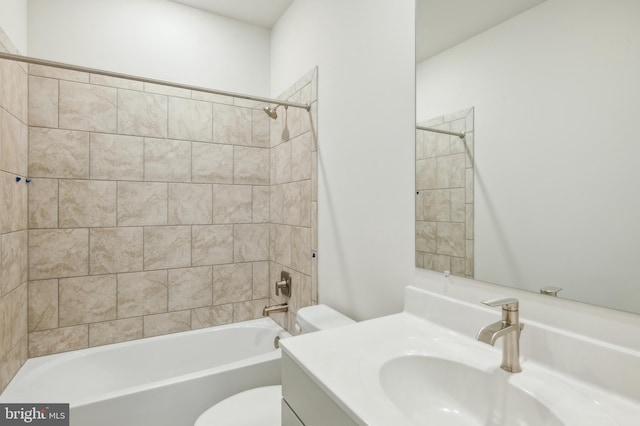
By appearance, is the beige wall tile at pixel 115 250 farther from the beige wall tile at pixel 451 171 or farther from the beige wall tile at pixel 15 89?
the beige wall tile at pixel 451 171

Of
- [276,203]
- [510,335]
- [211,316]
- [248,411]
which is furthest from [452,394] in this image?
[211,316]

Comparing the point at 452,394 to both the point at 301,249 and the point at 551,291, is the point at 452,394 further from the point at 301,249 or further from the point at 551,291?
the point at 301,249

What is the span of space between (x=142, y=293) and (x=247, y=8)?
2058 mm

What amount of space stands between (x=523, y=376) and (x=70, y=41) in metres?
2.68

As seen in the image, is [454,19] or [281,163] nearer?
[454,19]

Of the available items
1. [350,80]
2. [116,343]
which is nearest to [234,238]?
[116,343]

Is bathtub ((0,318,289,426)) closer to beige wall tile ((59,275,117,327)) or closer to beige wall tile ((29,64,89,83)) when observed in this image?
beige wall tile ((59,275,117,327))

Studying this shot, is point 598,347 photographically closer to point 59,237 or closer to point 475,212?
point 475,212

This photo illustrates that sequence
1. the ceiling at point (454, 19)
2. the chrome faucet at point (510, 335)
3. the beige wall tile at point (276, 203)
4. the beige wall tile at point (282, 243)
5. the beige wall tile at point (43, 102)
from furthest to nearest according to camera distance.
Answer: the beige wall tile at point (276, 203) < the beige wall tile at point (282, 243) < the beige wall tile at point (43, 102) < the ceiling at point (454, 19) < the chrome faucet at point (510, 335)

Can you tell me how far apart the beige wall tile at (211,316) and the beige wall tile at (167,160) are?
92cm

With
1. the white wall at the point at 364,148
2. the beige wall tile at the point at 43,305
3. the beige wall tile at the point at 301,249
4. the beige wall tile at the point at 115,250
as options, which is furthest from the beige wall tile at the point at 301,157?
the beige wall tile at the point at 43,305

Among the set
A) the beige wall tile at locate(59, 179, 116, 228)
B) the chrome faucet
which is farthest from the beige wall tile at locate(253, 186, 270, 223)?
the chrome faucet

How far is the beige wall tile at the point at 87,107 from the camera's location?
188 cm

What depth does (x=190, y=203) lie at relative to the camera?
2205 millimetres
